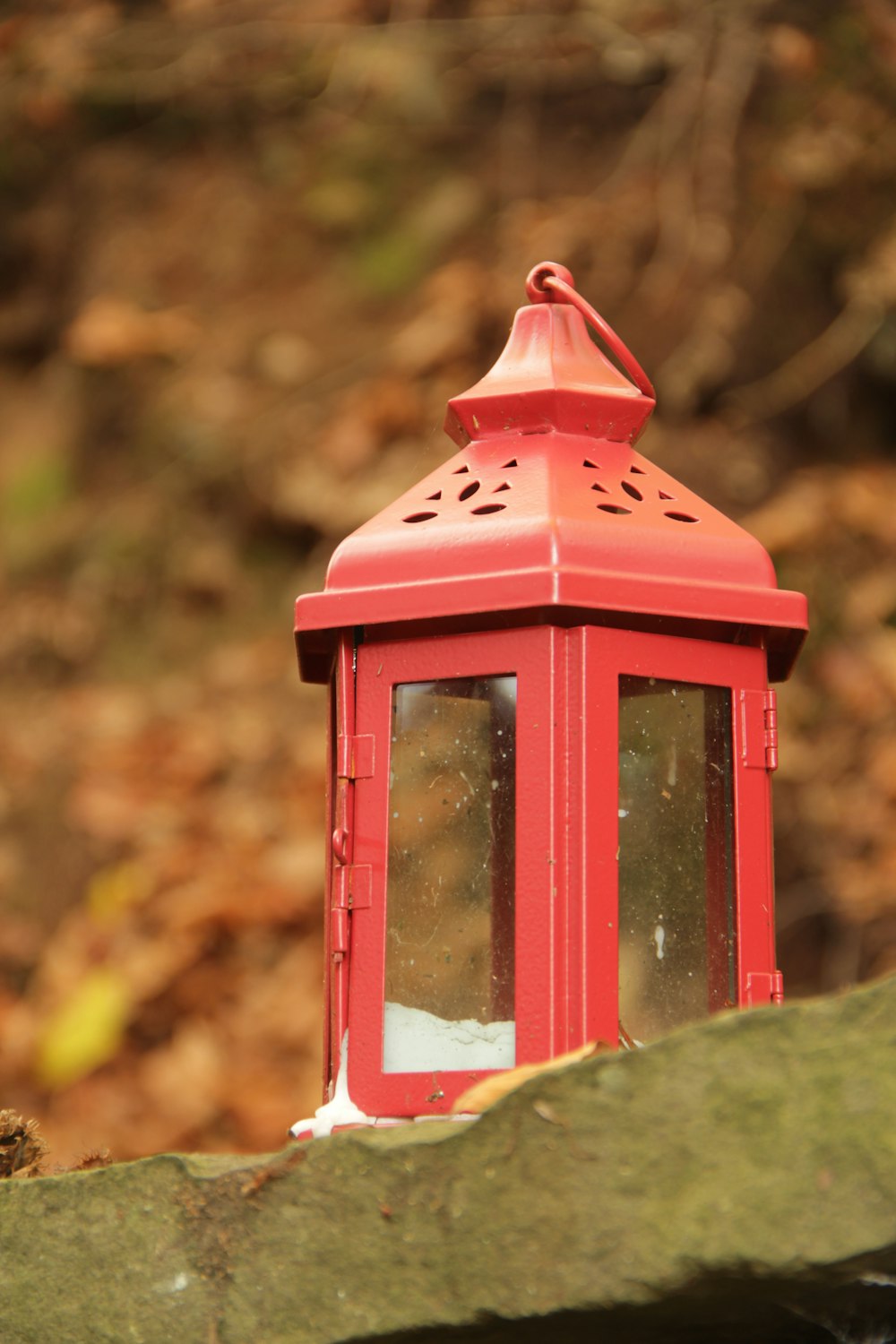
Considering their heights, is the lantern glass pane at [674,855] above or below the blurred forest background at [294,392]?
below

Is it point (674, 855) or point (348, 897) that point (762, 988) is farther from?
point (348, 897)

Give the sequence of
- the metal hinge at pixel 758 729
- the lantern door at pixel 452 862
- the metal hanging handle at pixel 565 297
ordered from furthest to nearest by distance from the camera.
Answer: the metal hanging handle at pixel 565 297, the metal hinge at pixel 758 729, the lantern door at pixel 452 862

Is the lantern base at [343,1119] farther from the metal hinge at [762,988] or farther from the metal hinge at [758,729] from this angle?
the metal hinge at [758,729]

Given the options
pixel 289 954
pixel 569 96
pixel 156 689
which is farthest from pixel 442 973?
pixel 569 96

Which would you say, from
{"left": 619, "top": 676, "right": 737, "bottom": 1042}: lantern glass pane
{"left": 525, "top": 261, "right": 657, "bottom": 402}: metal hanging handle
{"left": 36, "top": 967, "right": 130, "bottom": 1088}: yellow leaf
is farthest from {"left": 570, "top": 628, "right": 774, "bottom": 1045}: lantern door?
{"left": 36, "top": 967, "right": 130, "bottom": 1088}: yellow leaf

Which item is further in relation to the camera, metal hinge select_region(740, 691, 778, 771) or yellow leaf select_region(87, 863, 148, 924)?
yellow leaf select_region(87, 863, 148, 924)

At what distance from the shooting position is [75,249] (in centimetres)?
501

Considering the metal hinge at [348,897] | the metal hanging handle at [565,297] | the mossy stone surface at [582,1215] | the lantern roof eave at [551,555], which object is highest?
the metal hanging handle at [565,297]

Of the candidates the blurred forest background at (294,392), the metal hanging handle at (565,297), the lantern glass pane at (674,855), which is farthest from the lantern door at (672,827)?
the blurred forest background at (294,392)

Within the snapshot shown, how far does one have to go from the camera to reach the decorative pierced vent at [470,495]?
1606mm

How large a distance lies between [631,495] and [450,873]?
1.37 feet

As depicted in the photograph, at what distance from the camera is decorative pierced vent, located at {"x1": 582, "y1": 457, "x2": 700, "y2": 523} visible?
1611 millimetres

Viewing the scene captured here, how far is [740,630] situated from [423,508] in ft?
1.07

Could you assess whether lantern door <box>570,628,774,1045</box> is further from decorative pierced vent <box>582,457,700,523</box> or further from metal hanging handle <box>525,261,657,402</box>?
metal hanging handle <box>525,261,657,402</box>
